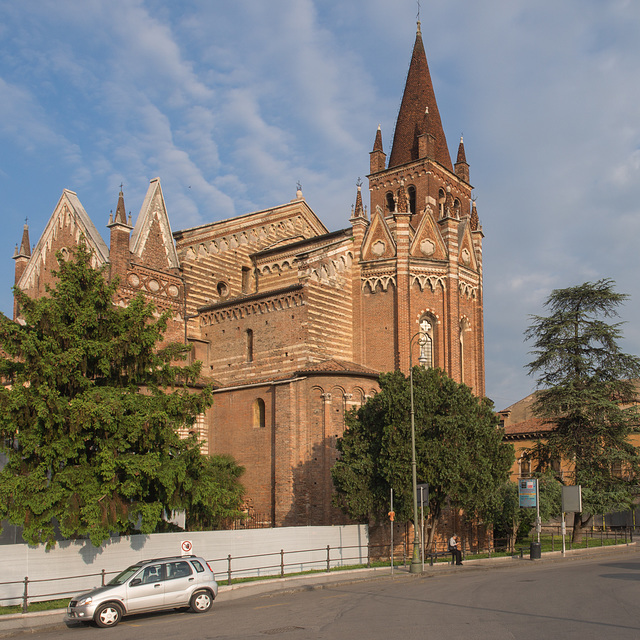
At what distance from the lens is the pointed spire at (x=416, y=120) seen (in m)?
49.9

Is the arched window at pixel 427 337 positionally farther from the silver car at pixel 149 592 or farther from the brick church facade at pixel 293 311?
the silver car at pixel 149 592

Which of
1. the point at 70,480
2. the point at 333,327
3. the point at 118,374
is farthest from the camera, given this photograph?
the point at 333,327

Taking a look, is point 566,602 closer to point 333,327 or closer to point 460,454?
point 460,454

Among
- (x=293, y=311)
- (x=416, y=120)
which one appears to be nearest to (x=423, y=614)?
(x=293, y=311)

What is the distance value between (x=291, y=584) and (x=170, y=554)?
4.10 meters

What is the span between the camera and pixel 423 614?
1515 cm

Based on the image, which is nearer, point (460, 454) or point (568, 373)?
point (460, 454)

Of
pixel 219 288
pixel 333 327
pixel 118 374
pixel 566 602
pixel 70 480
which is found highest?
pixel 219 288

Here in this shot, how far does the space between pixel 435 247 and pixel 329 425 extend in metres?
12.4

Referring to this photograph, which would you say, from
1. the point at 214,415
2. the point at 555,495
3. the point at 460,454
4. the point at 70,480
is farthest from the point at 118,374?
the point at 555,495

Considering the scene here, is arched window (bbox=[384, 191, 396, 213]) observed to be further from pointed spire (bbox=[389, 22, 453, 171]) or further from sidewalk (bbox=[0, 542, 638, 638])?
sidewalk (bbox=[0, 542, 638, 638])

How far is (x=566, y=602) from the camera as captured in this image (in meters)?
16.7

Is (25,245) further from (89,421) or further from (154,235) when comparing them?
(89,421)

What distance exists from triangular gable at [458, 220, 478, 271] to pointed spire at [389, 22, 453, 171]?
7959 mm
